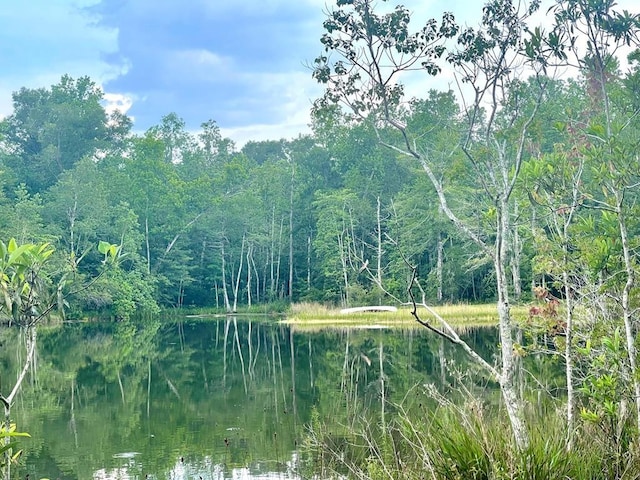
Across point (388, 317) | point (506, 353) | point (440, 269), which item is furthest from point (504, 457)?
point (440, 269)

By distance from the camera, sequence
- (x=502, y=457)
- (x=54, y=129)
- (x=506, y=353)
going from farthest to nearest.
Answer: (x=54, y=129) < (x=506, y=353) < (x=502, y=457)

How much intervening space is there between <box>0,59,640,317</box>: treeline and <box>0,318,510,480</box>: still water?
1117cm

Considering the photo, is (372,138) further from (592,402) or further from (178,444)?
(592,402)

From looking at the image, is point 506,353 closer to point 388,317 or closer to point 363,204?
point 388,317

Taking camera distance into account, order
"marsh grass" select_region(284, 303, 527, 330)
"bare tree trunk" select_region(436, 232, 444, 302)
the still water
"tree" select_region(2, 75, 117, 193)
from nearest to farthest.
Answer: the still water, "marsh grass" select_region(284, 303, 527, 330), "bare tree trunk" select_region(436, 232, 444, 302), "tree" select_region(2, 75, 117, 193)

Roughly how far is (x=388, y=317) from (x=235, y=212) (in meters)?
20.3

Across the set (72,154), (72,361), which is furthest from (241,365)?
(72,154)

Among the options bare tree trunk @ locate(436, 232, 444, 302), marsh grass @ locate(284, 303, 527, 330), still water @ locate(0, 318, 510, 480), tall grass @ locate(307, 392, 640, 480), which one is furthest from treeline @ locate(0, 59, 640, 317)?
tall grass @ locate(307, 392, 640, 480)

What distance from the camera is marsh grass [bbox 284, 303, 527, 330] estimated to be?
82.2 feet

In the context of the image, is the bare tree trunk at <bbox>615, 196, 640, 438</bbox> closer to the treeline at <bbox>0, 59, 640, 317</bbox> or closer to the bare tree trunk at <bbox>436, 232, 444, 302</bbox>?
the treeline at <bbox>0, 59, 640, 317</bbox>

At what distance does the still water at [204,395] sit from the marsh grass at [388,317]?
150 cm

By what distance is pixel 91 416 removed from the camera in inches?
452

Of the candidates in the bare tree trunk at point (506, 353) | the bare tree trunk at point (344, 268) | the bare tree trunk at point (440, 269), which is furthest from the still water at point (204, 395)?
the bare tree trunk at point (344, 268)

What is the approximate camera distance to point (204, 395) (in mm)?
13250
